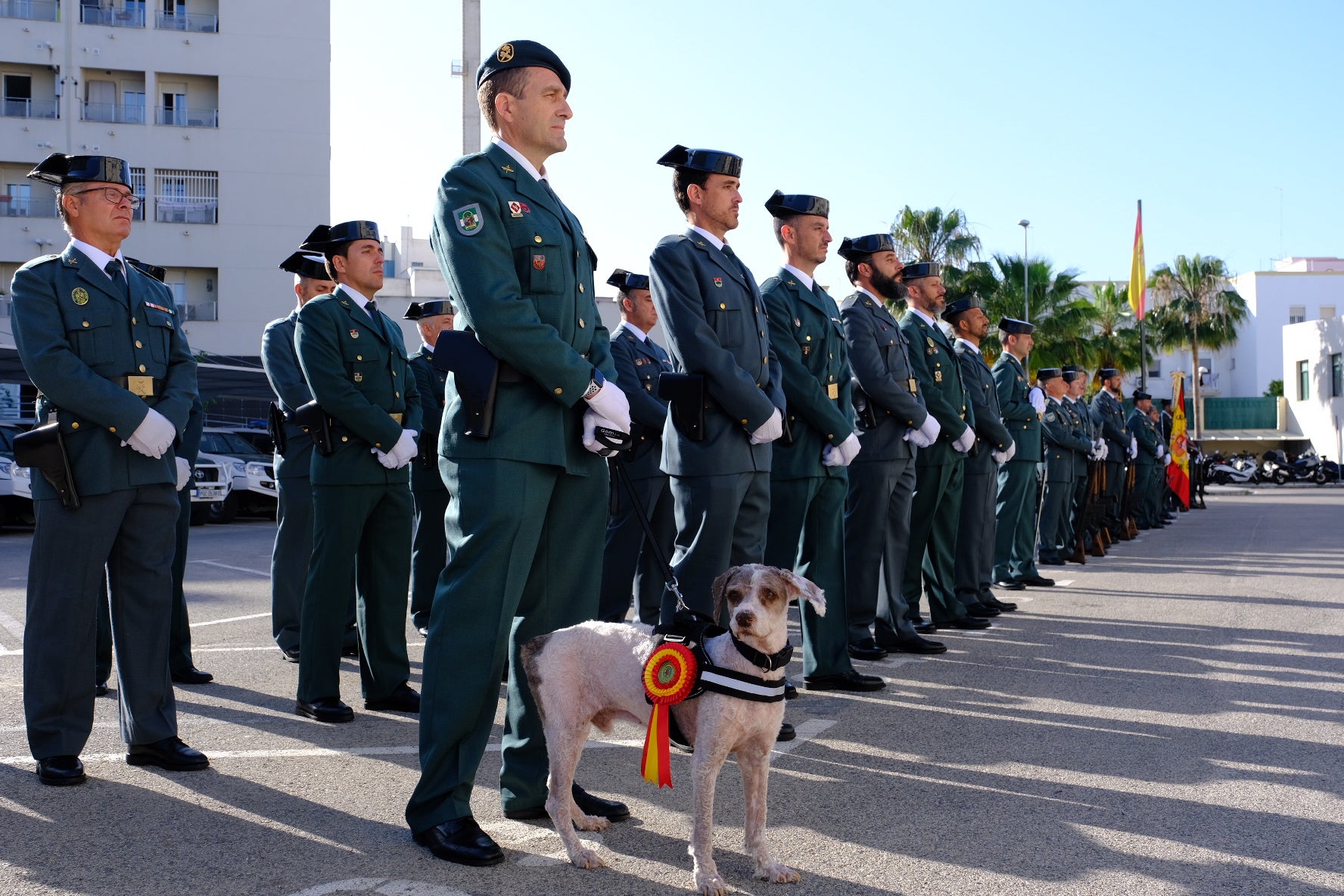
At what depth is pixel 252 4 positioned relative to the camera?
42.8 metres

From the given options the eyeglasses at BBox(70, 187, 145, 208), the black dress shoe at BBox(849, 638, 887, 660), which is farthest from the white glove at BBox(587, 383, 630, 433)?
the black dress shoe at BBox(849, 638, 887, 660)

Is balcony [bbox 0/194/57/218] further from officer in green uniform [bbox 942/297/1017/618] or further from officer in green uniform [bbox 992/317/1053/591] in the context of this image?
officer in green uniform [bbox 942/297/1017/618]

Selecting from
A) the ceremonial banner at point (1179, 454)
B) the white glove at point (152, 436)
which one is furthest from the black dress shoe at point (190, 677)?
the ceremonial banner at point (1179, 454)

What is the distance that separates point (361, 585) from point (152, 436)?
166 centimetres

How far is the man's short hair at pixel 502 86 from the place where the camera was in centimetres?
445

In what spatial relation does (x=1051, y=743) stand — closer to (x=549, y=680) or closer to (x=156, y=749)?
(x=549, y=680)

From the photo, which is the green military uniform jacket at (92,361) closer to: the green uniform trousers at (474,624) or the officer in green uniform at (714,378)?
the green uniform trousers at (474,624)

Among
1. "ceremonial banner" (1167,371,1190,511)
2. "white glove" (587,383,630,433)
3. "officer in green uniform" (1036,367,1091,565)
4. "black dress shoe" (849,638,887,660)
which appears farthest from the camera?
"ceremonial banner" (1167,371,1190,511)

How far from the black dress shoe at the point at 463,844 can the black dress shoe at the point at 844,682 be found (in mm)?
3128

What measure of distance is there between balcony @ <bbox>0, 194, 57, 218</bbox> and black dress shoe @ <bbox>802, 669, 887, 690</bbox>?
131ft

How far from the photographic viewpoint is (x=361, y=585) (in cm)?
657

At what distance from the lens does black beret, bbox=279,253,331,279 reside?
8.00 metres

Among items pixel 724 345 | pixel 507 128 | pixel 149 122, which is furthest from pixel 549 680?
pixel 149 122

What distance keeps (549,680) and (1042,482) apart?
11.4m
